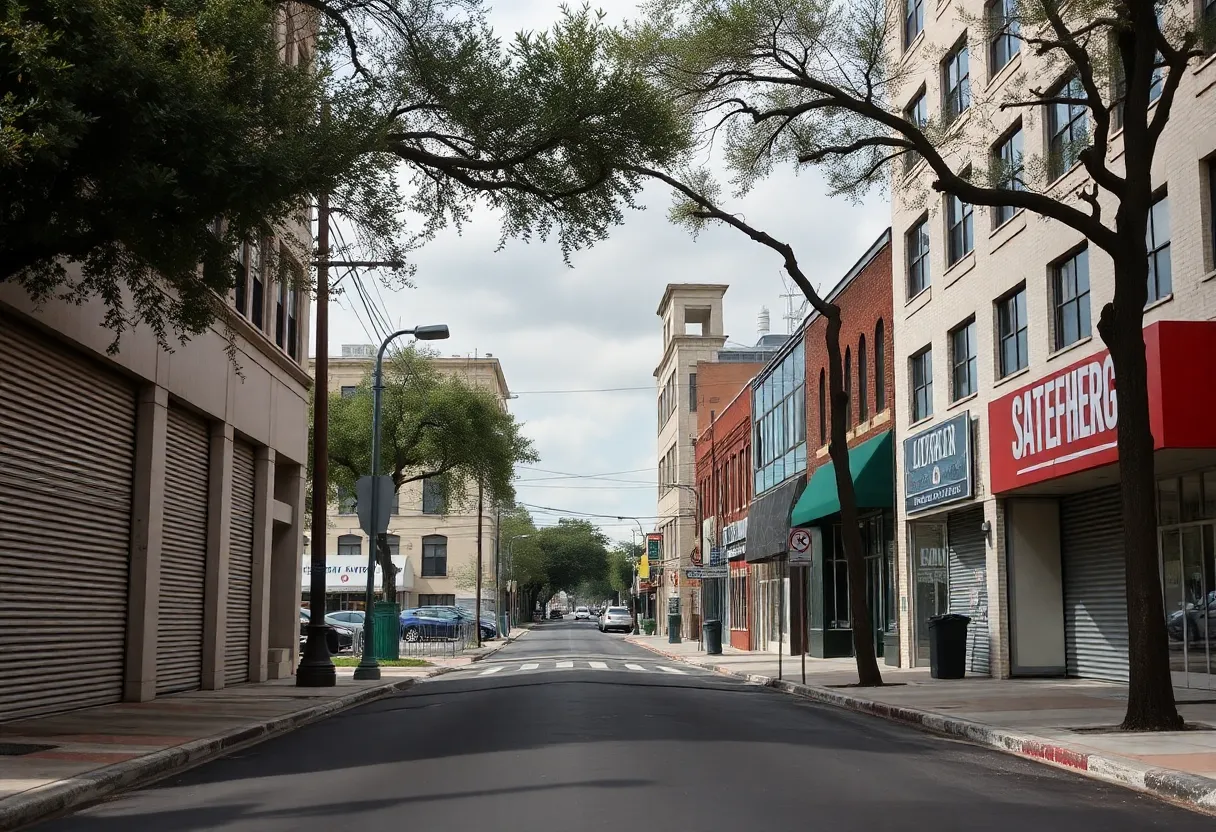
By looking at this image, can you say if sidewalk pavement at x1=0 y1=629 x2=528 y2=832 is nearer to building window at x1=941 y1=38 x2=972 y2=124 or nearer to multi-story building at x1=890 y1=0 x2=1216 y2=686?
multi-story building at x1=890 y1=0 x2=1216 y2=686

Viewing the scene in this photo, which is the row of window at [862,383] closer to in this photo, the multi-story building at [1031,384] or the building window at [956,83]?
the multi-story building at [1031,384]

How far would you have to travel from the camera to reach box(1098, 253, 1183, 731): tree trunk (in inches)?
535

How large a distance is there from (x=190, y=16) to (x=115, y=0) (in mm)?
927

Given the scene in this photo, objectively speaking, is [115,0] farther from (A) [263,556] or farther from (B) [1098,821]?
(A) [263,556]

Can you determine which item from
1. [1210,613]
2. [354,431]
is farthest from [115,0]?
[354,431]

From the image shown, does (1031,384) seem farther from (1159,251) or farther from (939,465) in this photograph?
(939,465)

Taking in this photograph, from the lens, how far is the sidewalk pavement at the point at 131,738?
31.8 feet

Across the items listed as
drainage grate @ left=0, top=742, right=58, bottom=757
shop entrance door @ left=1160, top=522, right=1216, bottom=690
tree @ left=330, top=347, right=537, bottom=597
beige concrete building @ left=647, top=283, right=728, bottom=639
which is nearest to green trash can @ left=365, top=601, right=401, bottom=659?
tree @ left=330, top=347, right=537, bottom=597

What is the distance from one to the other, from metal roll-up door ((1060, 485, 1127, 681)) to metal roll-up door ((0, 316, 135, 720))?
1558 cm

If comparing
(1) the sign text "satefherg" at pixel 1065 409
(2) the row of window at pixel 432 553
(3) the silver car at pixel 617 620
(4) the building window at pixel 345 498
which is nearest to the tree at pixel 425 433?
(4) the building window at pixel 345 498

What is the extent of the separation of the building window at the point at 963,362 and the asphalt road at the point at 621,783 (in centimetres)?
1124

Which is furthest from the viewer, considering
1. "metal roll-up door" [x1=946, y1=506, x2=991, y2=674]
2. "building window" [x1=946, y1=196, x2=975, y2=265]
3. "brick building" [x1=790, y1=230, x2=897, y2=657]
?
"brick building" [x1=790, y1=230, x2=897, y2=657]

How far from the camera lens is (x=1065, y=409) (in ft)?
65.8

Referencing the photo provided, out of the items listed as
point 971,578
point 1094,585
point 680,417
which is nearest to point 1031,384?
point 1094,585
